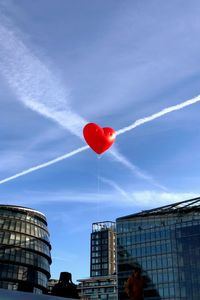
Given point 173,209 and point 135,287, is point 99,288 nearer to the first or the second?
point 173,209

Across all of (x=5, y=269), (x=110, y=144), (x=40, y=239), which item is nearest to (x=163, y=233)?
(x=40, y=239)

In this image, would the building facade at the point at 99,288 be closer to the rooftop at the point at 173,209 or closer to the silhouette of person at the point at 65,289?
the rooftop at the point at 173,209


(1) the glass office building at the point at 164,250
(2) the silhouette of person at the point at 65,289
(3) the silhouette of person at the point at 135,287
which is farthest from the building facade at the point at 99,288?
(3) the silhouette of person at the point at 135,287

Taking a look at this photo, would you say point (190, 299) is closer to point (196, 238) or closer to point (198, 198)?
point (196, 238)

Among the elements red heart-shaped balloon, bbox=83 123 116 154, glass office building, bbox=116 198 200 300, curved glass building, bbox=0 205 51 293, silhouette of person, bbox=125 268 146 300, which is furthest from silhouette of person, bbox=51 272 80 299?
glass office building, bbox=116 198 200 300

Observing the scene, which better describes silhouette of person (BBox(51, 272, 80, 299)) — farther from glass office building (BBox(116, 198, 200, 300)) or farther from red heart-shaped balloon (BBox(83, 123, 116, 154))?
glass office building (BBox(116, 198, 200, 300))
